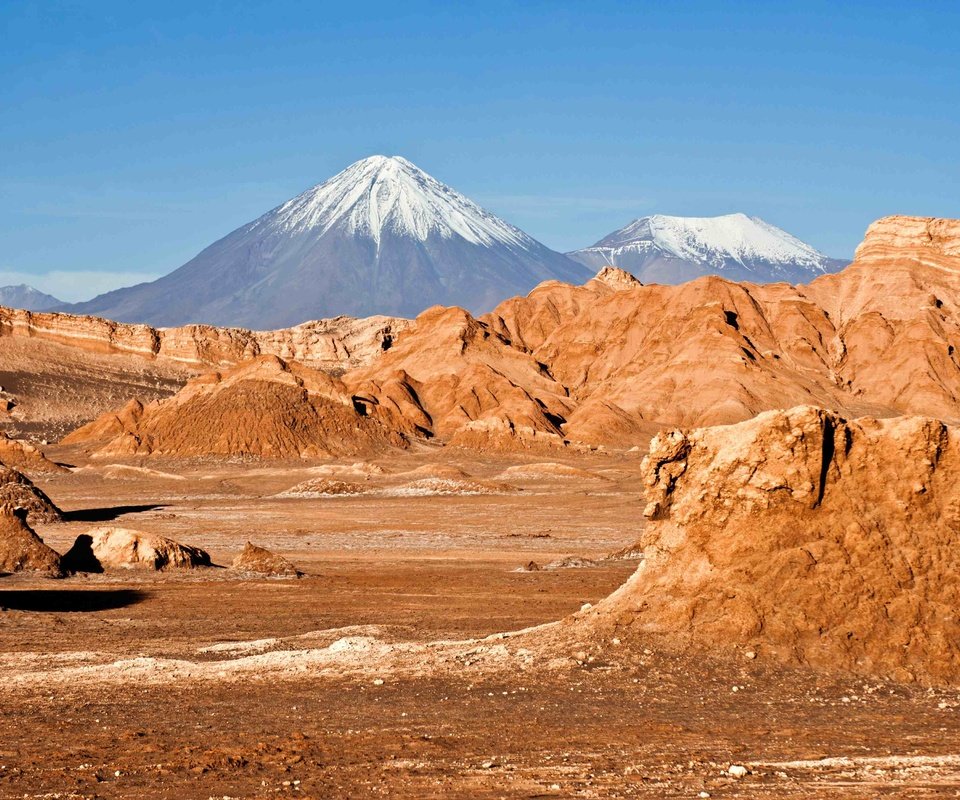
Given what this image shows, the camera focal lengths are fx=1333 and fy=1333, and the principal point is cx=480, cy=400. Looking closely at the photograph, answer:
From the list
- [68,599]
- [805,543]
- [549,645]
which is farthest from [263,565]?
[805,543]

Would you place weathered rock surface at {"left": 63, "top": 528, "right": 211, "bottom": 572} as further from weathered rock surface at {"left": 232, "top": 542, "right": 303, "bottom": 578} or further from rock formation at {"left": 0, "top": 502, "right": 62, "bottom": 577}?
weathered rock surface at {"left": 232, "top": 542, "right": 303, "bottom": 578}

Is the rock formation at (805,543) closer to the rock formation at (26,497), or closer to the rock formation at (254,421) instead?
the rock formation at (26,497)

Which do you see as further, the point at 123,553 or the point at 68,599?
the point at 123,553

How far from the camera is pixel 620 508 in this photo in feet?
169

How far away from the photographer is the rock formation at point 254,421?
82625 mm

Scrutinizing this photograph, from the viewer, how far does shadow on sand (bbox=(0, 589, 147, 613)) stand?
23.0 meters

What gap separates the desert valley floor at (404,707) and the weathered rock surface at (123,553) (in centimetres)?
210

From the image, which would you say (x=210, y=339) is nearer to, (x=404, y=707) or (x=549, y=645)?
(x=549, y=645)

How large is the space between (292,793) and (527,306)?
128m

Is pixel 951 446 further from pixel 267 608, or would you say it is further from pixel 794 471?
pixel 267 608

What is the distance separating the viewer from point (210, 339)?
15450 cm

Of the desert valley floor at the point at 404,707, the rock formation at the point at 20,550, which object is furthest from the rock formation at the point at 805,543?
the rock formation at the point at 20,550

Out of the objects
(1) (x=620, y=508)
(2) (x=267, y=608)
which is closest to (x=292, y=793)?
(2) (x=267, y=608)

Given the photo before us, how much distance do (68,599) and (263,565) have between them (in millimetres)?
6107
